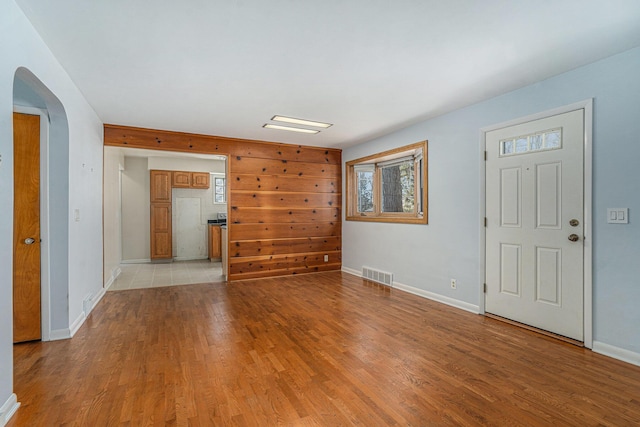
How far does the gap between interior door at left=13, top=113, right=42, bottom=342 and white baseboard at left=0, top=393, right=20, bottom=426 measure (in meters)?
1.20

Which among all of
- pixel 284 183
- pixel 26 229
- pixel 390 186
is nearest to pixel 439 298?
pixel 390 186

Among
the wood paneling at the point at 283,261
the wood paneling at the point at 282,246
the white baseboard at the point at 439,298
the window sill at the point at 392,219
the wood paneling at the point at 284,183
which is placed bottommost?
the white baseboard at the point at 439,298

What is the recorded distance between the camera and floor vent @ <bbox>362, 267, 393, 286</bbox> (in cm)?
495

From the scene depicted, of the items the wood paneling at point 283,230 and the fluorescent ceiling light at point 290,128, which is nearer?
the fluorescent ceiling light at point 290,128

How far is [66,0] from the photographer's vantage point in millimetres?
1840

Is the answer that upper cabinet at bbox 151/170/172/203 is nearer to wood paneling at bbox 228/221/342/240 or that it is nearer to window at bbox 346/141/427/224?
wood paneling at bbox 228/221/342/240

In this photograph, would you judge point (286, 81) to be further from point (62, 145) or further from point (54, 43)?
point (62, 145)

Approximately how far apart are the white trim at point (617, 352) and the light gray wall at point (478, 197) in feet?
0.09

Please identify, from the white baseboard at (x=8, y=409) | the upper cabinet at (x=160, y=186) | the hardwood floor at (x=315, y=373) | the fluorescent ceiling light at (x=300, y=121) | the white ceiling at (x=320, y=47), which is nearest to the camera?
the white baseboard at (x=8, y=409)

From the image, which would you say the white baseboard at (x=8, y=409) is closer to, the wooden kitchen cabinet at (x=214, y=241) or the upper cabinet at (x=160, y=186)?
the wooden kitchen cabinet at (x=214, y=241)

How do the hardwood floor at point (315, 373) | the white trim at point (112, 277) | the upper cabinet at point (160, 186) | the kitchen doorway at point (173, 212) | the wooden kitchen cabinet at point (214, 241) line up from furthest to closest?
the wooden kitchen cabinet at point (214, 241)
the upper cabinet at point (160, 186)
the kitchen doorway at point (173, 212)
the white trim at point (112, 277)
the hardwood floor at point (315, 373)

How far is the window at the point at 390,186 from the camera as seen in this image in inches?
182

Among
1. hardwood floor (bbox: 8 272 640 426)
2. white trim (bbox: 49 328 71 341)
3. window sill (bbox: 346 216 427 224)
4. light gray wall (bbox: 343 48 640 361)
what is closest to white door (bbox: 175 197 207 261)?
window sill (bbox: 346 216 427 224)

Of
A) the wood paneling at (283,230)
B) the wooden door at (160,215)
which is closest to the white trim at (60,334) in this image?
the wood paneling at (283,230)
